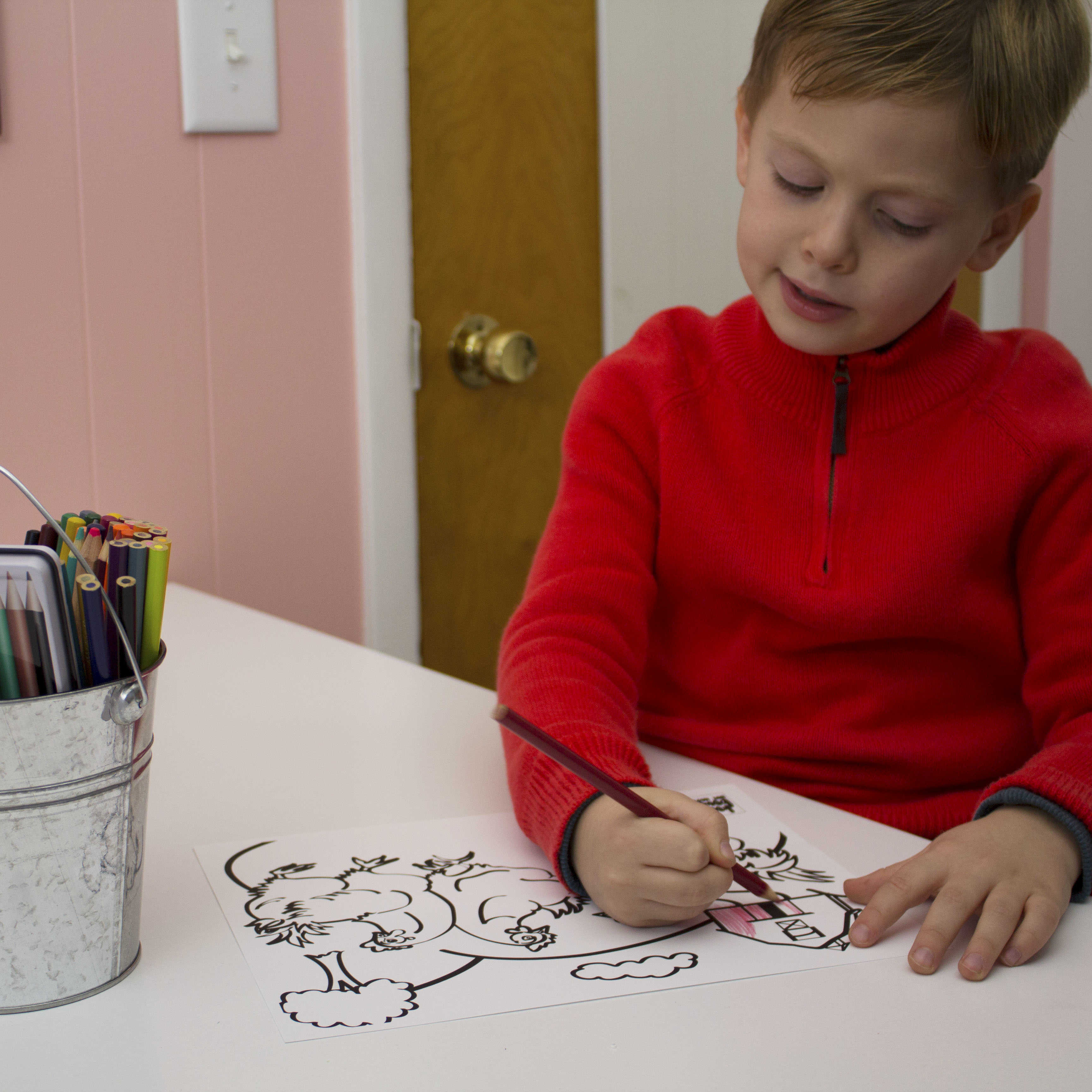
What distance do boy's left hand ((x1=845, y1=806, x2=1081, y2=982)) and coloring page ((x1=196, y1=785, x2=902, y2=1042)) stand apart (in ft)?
0.05

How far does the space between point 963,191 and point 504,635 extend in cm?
40

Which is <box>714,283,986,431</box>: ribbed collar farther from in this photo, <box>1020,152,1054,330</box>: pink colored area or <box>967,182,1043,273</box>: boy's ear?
<box>1020,152,1054,330</box>: pink colored area

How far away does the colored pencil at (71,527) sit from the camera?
442 mm

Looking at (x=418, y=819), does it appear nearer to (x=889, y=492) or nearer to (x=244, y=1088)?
(x=244, y=1088)

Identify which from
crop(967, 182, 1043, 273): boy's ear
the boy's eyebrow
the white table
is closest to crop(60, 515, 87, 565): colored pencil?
the white table

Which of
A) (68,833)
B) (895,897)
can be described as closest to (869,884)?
(895,897)

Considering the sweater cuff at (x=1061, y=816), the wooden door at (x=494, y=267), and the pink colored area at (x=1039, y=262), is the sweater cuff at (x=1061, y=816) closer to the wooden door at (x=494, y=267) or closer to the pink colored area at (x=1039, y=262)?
the wooden door at (x=494, y=267)

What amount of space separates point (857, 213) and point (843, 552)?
23cm

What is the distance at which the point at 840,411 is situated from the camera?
81cm

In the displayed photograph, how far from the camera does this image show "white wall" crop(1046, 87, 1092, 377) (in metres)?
1.55

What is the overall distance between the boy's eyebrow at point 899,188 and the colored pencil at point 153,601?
47 cm

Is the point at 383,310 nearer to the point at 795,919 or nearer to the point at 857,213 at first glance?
the point at 857,213

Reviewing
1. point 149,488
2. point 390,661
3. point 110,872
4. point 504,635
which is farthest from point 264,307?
point 110,872

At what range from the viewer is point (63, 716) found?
40cm
